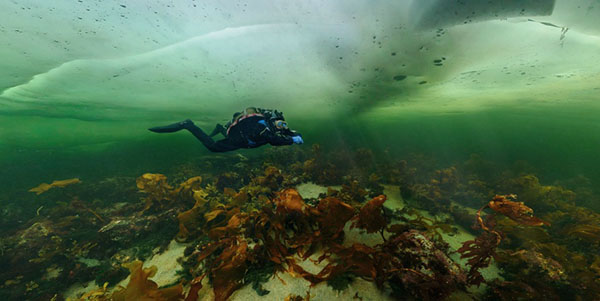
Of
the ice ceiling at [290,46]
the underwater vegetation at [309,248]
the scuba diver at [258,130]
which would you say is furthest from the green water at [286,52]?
the scuba diver at [258,130]

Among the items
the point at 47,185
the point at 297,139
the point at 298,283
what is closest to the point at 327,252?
the point at 298,283

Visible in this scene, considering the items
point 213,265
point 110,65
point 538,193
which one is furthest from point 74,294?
point 538,193

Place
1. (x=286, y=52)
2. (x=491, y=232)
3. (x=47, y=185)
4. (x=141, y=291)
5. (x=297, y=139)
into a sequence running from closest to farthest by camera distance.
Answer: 1. (x=141, y=291)
2. (x=491, y=232)
3. (x=297, y=139)
4. (x=286, y=52)
5. (x=47, y=185)

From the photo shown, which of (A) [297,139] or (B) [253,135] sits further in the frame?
(B) [253,135]

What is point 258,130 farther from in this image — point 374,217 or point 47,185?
point 47,185

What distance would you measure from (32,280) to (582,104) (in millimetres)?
30195

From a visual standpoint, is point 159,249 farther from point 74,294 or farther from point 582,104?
point 582,104

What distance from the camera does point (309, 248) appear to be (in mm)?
3275

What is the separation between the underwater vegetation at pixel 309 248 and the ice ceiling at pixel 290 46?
4.25m

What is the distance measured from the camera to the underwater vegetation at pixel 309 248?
8.58 ft

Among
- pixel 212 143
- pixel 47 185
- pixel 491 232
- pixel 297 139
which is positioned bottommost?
pixel 47 185

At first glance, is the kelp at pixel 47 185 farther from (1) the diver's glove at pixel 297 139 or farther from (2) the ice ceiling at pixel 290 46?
(1) the diver's glove at pixel 297 139

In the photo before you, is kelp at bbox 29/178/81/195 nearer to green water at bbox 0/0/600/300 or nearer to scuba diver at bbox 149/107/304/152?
green water at bbox 0/0/600/300

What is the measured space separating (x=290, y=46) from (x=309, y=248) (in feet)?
18.9
